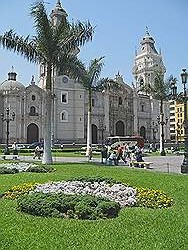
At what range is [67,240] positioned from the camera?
6.66 m

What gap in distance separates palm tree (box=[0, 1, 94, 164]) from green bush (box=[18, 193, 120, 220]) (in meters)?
12.6

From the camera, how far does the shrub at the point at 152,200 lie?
9773 mm

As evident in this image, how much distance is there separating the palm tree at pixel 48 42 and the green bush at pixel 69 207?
12599mm

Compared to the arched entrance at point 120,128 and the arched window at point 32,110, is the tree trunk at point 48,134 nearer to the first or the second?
the arched window at point 32,110

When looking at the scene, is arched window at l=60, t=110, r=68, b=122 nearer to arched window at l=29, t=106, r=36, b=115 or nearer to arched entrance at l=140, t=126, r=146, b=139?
arched window at l=29, t=106, r=36, b=115

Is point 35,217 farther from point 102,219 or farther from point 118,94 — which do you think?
point 118,94

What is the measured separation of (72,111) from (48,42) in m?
41.2

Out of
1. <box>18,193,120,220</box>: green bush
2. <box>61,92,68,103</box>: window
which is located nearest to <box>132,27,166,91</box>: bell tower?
<box>61,92,68,103</box>: window

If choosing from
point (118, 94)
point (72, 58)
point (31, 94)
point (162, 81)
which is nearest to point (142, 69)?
point (118, 94)

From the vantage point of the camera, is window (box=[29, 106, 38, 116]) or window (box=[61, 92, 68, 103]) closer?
window (box=[29, 106, 38, 116])

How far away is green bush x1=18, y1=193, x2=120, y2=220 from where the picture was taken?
27.1 ft

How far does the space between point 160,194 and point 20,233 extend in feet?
16.2

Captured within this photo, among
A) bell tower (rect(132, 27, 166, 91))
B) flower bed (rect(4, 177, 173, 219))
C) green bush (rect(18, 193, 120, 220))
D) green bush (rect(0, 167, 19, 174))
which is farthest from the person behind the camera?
bell tower (rect(132, 27, 166, 91))

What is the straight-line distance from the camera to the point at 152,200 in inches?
398
